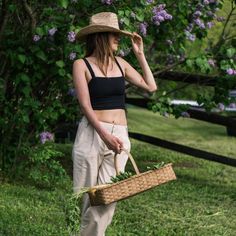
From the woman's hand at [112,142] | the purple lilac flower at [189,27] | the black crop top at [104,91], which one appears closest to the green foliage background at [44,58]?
the purple lilac flower at [189,27]

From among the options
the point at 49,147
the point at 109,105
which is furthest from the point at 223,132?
the point at 109,105

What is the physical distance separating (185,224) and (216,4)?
3.15m

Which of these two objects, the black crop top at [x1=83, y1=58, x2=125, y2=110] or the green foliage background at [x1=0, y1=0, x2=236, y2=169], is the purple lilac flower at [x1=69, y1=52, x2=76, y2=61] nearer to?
the green foliage background at [x1=0, y1=0, x2=236, y2=169]

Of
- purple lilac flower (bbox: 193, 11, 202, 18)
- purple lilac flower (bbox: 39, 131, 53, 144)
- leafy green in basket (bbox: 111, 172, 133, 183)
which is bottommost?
purple lilac flower (bbox: 39, 131, 53, 144)

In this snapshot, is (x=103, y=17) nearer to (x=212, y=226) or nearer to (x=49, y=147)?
(x=212, y=226)

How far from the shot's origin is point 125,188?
371 cm

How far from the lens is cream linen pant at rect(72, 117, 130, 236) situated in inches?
159

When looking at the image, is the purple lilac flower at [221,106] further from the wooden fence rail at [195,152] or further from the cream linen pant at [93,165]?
the cream linen pant at [93,165]

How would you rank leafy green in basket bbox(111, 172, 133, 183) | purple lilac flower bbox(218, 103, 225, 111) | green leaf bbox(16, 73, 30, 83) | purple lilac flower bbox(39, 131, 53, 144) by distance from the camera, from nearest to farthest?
1. leafy green in basket bbox(111, 172, 133, 183)
2. green leaf bbox(16, 73, 30, 83)
3. purple lilac flower bbox(39, 131, 53, 144)
4. purple lilac flower bbox(218, 103, 225, 111)

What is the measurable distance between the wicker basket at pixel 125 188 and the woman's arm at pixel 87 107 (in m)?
0.25

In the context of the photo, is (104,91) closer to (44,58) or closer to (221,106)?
(44,58)

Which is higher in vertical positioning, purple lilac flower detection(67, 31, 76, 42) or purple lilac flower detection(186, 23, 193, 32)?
purple lilac flower detection(67, 31, 76, 42)

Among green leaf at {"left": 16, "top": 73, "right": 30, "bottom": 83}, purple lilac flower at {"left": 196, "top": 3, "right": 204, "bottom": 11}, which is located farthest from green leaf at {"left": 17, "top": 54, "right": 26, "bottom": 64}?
purple lilac flower at {"left": 196, "top": 3, "right": 204, "bottom": 11}

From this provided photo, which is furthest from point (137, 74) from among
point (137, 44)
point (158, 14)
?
point (158, 14)
